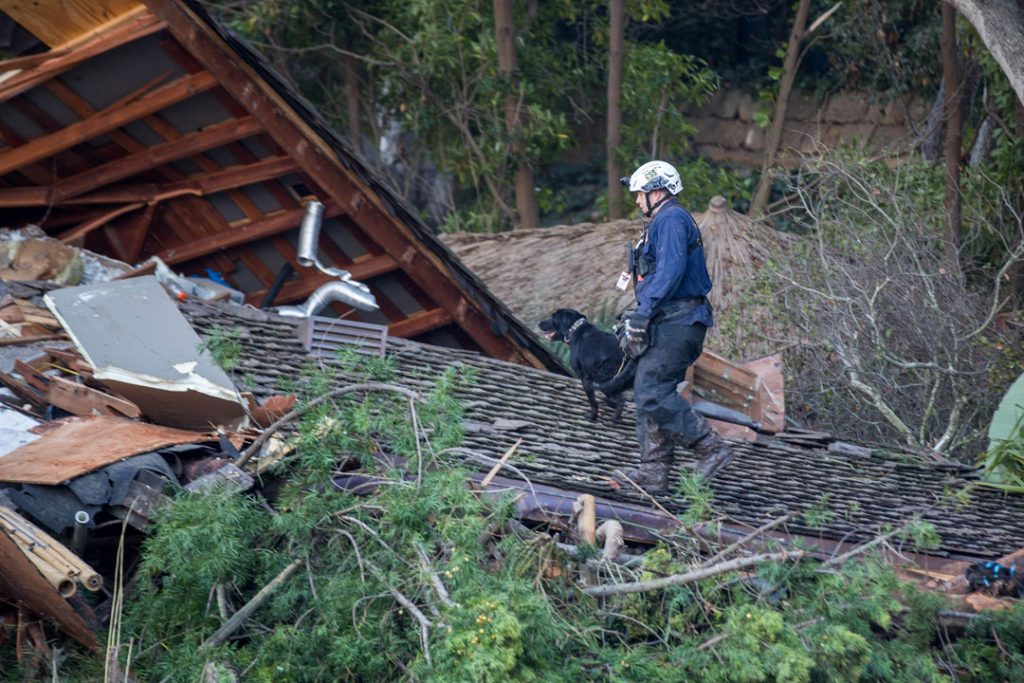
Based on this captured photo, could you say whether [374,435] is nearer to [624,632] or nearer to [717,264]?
[624,632]

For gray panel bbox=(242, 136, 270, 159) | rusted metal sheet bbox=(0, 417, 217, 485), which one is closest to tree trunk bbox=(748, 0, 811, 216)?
gray panel bbox=(242, 136, 270, 159)

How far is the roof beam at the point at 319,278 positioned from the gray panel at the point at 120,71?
2029mm

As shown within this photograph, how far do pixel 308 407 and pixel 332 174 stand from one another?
3511 millimetres

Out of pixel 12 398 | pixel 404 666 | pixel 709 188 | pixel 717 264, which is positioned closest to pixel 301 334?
pixel 12 398

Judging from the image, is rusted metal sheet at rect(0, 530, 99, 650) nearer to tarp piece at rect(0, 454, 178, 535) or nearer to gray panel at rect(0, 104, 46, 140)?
tarp piece at rect(0, 454, 178, 535)

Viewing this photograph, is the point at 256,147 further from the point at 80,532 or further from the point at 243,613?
the point at 243,613

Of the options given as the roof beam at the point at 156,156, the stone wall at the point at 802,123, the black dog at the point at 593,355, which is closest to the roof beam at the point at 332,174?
the roof beam at the point at 156,156

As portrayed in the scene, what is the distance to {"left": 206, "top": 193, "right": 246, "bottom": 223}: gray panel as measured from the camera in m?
10.0

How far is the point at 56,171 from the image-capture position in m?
9.76

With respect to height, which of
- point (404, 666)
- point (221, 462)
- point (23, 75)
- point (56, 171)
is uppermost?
point (23, 75)

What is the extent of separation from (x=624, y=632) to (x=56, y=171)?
6.26 m

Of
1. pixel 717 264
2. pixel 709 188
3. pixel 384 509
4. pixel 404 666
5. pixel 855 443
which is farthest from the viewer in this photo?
pixel 709 188

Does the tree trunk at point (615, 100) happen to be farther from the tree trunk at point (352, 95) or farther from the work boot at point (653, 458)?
the work boot at point (653, 458)

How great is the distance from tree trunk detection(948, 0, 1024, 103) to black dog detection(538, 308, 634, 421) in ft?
10.4
